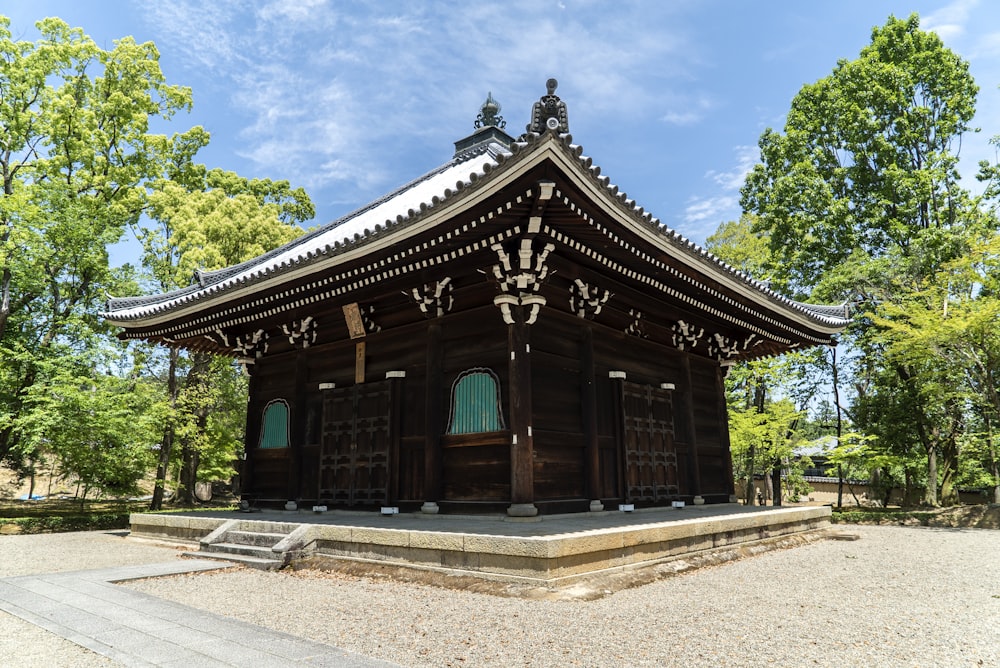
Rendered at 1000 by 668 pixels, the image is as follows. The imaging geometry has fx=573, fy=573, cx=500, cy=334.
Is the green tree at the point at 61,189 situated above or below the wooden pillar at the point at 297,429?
above

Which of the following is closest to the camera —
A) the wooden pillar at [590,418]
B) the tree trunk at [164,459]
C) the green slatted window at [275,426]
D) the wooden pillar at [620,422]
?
the wooden pillar at [590,418]

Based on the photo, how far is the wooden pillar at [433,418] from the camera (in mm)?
9102

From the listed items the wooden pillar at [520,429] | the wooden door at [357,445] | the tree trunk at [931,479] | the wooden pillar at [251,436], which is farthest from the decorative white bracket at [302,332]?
the tree trunk at [931,479]

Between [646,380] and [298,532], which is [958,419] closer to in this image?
[646,380]

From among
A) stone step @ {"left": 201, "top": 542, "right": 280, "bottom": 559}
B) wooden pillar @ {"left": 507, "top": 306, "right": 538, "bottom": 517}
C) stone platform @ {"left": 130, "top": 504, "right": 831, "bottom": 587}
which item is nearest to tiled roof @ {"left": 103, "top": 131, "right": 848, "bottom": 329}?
wooden pillar @ {"left": 507, "top": 306, "right": 538, "bottom": 517}

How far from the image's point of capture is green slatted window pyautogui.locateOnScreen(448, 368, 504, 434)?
8773 millimetres

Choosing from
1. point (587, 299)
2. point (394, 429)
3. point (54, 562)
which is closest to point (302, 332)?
point (394, 429)

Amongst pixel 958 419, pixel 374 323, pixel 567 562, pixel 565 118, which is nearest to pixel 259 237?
pixel 374 323

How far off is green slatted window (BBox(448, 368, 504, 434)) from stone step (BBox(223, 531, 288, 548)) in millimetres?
3004

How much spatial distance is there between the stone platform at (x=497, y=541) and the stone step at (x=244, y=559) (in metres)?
0.03

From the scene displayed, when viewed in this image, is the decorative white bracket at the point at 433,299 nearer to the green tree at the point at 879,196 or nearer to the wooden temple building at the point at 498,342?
the wooden temple building at the point at 498,342

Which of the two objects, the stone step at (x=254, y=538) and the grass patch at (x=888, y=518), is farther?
the grass patch at (x=888, y=518)

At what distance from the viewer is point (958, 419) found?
2095 cm

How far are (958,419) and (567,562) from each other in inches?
863
